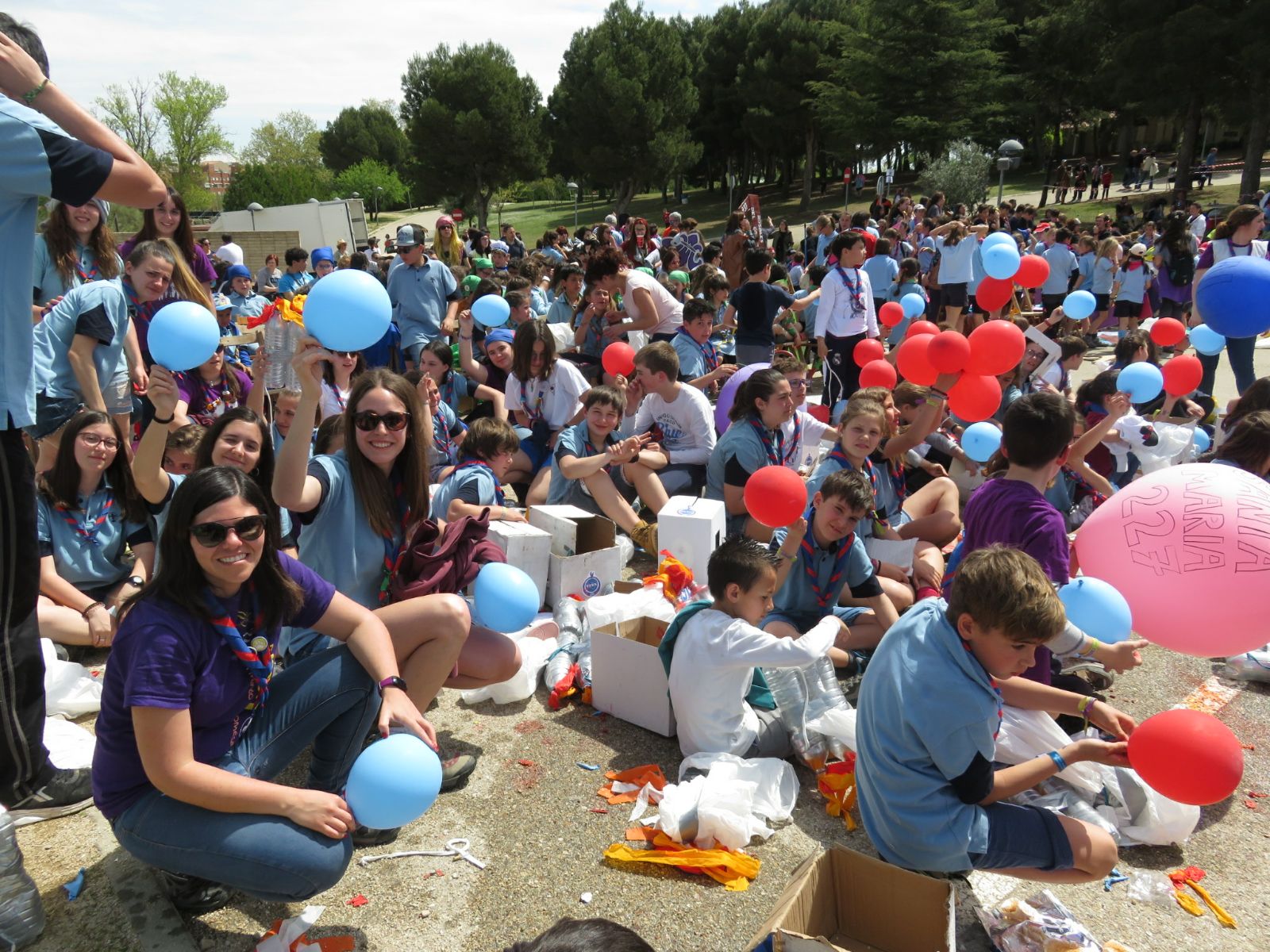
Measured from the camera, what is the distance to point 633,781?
3309 millimetres

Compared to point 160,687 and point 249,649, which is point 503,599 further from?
point 160,687

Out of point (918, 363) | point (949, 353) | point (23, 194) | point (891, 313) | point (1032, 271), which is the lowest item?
point (891, 313)

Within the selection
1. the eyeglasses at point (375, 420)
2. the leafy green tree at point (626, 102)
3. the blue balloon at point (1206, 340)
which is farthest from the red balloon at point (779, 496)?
the leafy green tree at point (626, 102)

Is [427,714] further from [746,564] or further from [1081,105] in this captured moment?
[1081,105]

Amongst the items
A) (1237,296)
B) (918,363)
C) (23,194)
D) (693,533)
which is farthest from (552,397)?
(1237,296)

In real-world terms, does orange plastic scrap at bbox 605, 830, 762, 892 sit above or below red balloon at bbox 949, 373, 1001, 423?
below

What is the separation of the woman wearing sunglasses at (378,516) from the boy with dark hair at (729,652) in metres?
0.76

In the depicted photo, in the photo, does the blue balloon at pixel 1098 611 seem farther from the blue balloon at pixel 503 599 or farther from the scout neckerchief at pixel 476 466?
the scout neckerchief at pixel 476 466

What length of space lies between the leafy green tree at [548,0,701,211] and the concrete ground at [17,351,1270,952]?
143 ft

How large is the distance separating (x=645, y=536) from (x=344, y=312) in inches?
99.2

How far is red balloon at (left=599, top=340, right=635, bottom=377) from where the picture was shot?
7.07 metres

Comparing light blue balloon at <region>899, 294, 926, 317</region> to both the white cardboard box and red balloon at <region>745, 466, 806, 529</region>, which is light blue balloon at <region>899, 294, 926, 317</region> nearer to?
the white cardboard box

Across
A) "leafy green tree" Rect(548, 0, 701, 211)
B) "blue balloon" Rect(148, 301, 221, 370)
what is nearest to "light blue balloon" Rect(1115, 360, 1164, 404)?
"blue balloon" Rect(148, 301, 221, 370)

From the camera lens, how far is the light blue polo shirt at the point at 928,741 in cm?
239
